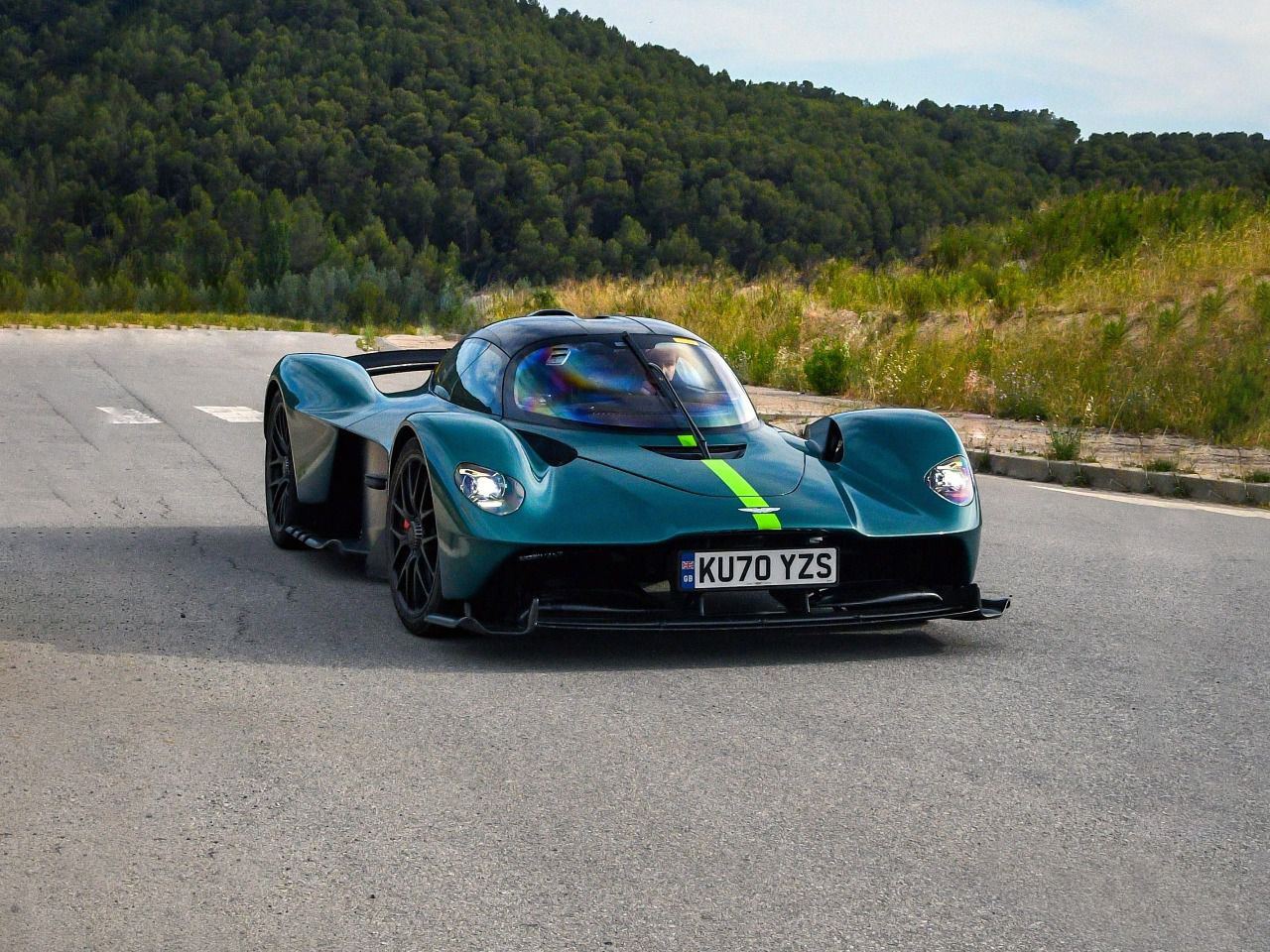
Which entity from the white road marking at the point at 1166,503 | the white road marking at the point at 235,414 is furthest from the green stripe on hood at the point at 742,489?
the white road marking at the point at 235,414

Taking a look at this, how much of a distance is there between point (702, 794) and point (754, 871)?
0.64 meters

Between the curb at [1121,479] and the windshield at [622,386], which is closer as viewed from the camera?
the windshield at [622,386]

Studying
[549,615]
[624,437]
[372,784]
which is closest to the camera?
[372,784]

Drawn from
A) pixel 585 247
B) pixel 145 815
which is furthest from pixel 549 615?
pixel 585 247

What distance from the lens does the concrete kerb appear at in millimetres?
12086

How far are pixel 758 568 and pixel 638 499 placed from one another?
20.8 inches

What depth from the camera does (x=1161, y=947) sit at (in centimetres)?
371

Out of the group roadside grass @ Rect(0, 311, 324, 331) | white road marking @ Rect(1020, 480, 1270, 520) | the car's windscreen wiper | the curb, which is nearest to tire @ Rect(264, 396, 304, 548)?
the car's windscreen wiper

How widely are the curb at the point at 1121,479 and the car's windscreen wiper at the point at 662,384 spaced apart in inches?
236

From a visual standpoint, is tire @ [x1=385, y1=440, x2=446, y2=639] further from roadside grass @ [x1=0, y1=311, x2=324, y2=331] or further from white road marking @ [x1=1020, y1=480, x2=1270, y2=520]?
roadside grass @ [x1=0, y1=311, x2=324, y2=331]

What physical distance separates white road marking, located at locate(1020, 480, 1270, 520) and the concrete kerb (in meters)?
0.15

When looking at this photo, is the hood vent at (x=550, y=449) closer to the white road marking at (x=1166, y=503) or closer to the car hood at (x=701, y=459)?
the car hood at (x=701, y=459)

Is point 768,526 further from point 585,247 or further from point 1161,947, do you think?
point 585,247

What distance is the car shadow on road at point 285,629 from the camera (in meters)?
6.55
